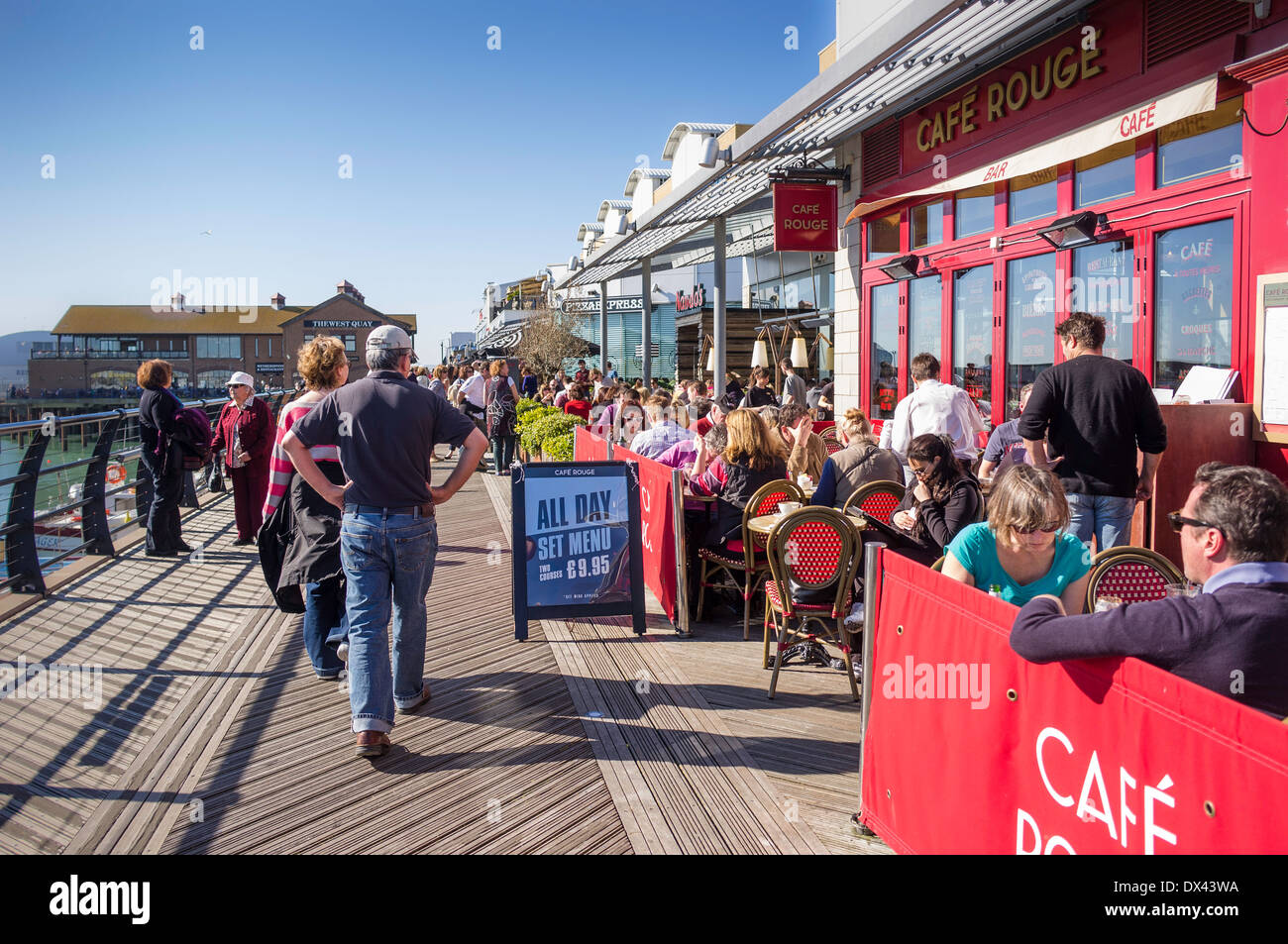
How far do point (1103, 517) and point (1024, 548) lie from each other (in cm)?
229

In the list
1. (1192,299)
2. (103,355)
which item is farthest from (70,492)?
(103,355)

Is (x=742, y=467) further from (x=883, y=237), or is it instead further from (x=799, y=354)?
(x=799, y=354)

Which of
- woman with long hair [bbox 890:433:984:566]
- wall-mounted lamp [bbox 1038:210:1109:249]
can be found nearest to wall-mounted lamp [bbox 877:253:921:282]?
wall-mounted lamp [bbox 1038:210:1109:249]

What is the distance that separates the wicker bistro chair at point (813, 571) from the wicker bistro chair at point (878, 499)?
794 millimetres

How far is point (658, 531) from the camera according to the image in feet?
22.8

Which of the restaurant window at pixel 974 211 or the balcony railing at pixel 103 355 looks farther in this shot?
the balcony railing at pixel 103 355

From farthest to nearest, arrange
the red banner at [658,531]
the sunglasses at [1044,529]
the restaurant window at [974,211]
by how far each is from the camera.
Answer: the restaurant window at [974,211], the red banner at [658,531], the sunglasses at [1044,529]

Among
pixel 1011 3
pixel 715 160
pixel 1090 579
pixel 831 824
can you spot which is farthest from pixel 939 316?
pixel 831 824

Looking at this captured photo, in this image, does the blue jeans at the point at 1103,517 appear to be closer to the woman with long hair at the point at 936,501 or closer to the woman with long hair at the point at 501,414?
the woman with long hair at the point at 936,501

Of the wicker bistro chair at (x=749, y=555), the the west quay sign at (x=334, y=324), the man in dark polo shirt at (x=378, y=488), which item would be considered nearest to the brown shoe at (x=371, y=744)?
the man in dark polo shirt at (x=378, y=488)

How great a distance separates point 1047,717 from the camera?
88.4 inches

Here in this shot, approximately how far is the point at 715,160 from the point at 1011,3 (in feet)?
15.9

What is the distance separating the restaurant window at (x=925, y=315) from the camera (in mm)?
10328

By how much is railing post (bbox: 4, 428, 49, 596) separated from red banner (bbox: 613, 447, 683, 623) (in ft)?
14.8
